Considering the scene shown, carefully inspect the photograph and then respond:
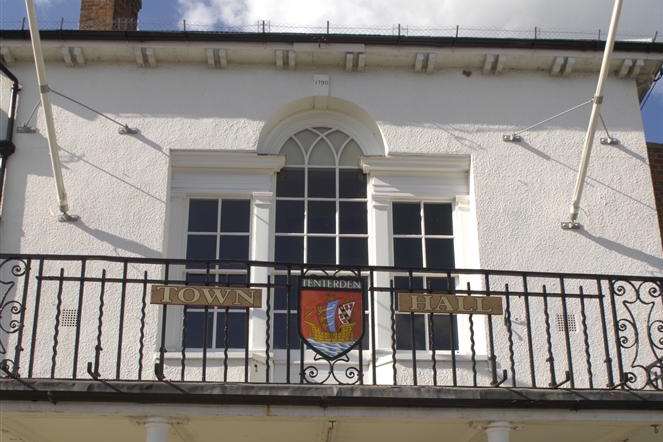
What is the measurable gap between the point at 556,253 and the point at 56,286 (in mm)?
5356

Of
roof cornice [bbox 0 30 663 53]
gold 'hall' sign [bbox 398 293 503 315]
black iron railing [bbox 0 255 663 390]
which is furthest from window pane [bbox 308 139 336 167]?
gold 'hall' sign [bbox 398 293 503 315]

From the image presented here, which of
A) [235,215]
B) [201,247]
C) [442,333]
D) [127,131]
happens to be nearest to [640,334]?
[442,333]

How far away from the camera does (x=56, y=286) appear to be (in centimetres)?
1006

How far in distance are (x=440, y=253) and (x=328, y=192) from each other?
145 centimetres

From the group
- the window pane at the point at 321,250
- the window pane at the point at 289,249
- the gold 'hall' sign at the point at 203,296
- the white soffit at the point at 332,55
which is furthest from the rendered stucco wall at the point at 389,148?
the gold 'hall' sign at the point at 203,296

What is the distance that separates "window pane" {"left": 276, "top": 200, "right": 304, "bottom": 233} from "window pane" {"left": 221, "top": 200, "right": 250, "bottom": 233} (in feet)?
1.18

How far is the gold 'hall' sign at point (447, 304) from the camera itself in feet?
27.8

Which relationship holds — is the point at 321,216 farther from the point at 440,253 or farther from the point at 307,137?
the point at 440,253

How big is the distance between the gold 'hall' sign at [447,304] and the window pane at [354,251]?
218 centimetres

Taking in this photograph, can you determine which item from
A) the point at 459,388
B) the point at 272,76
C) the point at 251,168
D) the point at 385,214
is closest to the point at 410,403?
the point at 459,388

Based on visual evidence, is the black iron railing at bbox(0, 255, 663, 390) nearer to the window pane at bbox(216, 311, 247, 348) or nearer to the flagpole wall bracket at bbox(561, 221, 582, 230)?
the window pane at bbox(216, 311, 247, 348)

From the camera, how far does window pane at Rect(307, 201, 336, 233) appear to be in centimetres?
1082

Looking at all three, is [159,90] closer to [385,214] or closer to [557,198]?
[385,214]

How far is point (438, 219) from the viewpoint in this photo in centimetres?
1091
